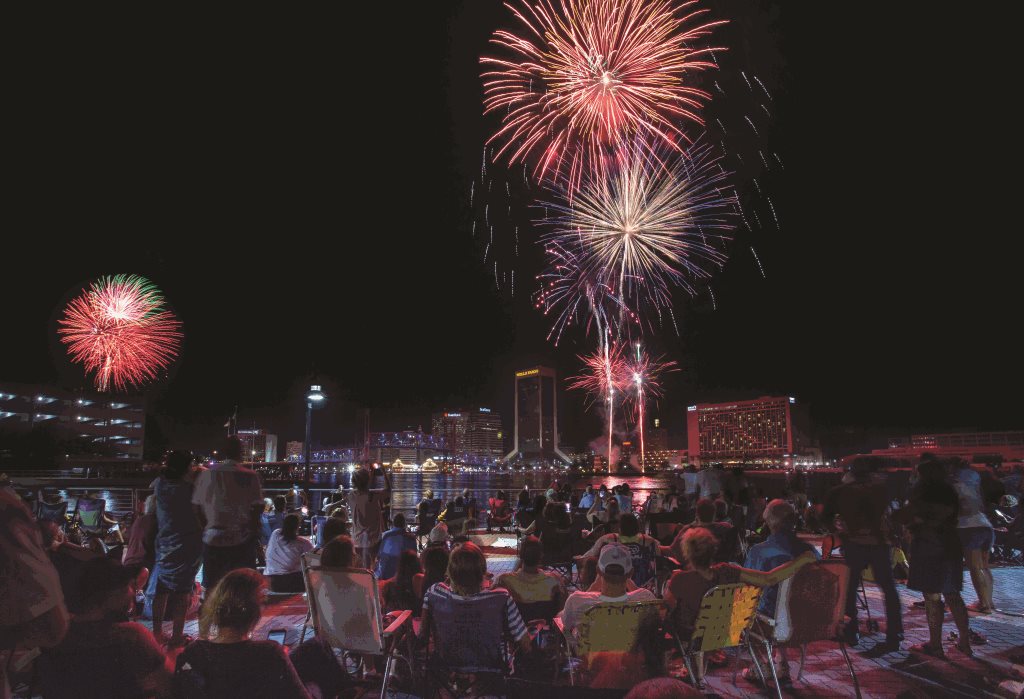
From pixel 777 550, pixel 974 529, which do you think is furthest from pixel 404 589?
pixel 974 529

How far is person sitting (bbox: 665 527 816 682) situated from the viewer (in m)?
4.78

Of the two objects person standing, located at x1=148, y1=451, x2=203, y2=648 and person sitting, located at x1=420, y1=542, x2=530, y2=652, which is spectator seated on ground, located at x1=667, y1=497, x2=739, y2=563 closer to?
person sitting, located at x1=420, y1=542, x2=530, y2=652

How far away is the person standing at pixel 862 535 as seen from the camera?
642 cm

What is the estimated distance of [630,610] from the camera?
393 centimetres

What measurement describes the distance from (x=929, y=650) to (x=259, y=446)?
165891 millimetres

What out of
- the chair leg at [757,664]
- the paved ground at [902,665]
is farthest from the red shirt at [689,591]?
the paved ground at [902,665]

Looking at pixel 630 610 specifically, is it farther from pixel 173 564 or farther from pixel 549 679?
pixel 173 564

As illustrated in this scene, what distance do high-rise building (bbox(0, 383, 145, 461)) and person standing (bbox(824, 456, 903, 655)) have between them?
73.6m

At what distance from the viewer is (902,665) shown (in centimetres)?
583

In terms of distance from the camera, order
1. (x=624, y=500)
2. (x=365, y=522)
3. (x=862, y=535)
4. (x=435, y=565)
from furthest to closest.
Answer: (x=624, y=500)
(x=365, y=522)
(x=862, y=535)
(x=435, y=565)

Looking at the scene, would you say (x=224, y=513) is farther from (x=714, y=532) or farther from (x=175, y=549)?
(x=714, y=532)

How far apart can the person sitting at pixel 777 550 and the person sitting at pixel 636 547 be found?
47.0 inches

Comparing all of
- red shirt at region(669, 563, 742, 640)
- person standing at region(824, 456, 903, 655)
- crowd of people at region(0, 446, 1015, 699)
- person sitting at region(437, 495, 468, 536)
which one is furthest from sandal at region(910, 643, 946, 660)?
person sitting at region(437, 495, 468, 536)

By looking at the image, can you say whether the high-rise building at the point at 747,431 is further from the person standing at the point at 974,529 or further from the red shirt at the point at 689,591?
the red shirt at the point at 689,591
